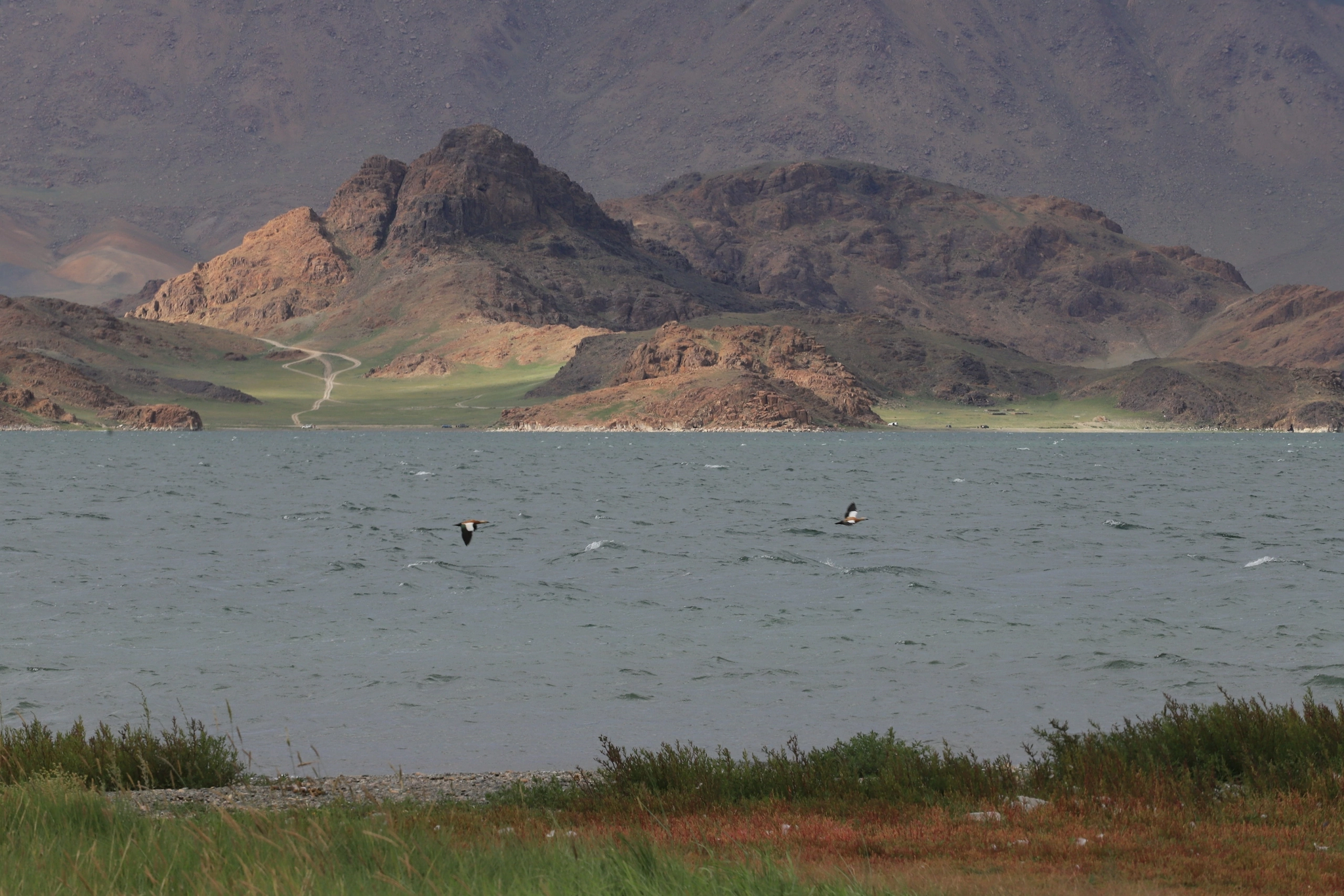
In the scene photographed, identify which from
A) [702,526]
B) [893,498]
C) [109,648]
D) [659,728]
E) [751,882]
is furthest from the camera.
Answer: [893,498]

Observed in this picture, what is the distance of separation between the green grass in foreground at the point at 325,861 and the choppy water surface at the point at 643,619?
8495 millimetres

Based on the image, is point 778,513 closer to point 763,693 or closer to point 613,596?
point 613,596

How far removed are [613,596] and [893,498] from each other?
171 ft

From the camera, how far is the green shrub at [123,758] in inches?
637

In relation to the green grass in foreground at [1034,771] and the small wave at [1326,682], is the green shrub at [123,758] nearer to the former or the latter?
the green grass in foreground at [1034,771]

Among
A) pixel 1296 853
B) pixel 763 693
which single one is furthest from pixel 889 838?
pixel 763 693

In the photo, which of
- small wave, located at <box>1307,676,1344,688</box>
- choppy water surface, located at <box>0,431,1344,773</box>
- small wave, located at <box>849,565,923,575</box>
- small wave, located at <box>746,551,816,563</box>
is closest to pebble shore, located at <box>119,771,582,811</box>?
choppy water surface, located at <box>0,431,1344,773</box>

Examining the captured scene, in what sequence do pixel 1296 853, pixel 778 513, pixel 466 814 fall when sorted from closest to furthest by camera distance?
pixel 1296 853 < pixel 466 814 < pixel 778 513

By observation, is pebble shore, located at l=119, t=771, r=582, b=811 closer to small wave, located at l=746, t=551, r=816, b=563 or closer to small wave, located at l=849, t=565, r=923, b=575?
small wave, located at l=849, t=565, r=923, b=575

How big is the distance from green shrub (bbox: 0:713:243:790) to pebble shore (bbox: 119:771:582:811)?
32 cm

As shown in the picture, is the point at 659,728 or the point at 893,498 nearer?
the point at 659,728

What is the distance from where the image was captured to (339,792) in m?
15.4

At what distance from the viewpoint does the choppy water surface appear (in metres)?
23.5

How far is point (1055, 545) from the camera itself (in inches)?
2162
